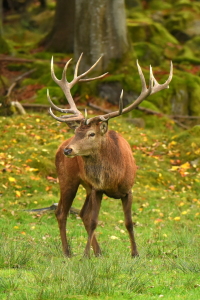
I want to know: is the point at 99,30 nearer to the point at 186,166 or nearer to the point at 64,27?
the point at 64,27

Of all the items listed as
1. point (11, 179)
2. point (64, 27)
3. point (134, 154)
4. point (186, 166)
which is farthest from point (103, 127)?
point (64, 27)

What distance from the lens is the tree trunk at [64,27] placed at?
24016 mm

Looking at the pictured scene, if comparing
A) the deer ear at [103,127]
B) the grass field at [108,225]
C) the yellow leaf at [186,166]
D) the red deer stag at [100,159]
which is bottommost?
the yellow leaf at [186,166]

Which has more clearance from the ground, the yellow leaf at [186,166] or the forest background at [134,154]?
the forest background at [134,154]

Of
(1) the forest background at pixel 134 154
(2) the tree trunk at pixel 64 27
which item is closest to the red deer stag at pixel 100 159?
(1) the forest background at pixel 134 154

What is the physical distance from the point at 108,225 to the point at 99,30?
33.5 ft

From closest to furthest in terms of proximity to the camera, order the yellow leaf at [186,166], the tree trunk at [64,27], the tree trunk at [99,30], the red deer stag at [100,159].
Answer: the red deer stag at [100,159] < the yellow leaf at [186,166] < the tree trunk at [99,30] < the tree trunk at [64,27]

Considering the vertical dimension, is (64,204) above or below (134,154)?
above

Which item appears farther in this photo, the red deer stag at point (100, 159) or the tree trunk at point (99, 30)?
the tree trunk at point (99, 30)

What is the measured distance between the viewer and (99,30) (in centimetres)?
1959

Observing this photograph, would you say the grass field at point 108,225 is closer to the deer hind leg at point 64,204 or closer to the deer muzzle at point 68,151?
the deer hind leg at point 64,204

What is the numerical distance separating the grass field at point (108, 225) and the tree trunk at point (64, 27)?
7.42m

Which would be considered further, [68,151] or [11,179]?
[11,179]

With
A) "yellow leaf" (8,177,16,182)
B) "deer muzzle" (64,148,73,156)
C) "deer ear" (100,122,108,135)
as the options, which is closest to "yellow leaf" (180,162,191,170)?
"yellow leaf" (8,177,16,182)
